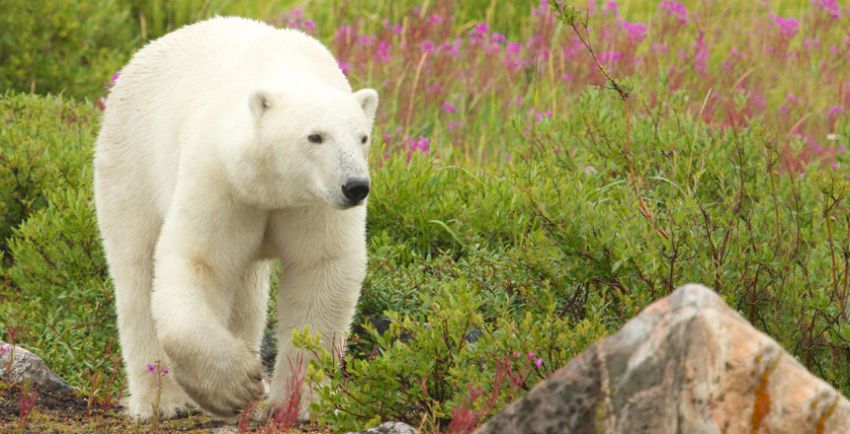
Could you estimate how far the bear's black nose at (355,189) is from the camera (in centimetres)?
398

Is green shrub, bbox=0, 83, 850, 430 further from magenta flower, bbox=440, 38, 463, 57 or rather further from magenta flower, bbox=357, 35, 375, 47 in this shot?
magenta flower, bbox=357, 35, 375, 47

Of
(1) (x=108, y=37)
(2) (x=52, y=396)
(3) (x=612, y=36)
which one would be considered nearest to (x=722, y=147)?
(2) (x=52, y=396)

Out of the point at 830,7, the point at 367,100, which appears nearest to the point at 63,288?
the point at 367,100

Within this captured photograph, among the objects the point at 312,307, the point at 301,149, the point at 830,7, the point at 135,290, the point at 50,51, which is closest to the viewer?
the point at 301,149

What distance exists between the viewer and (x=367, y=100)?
4434 millimetres

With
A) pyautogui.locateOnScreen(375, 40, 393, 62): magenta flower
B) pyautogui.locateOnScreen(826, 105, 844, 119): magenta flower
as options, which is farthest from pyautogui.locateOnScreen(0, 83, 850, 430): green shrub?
pyautogui.locateOnScreen(375, 40, 393, 62): magenta flower

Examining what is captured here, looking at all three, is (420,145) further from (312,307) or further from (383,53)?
(312,307)

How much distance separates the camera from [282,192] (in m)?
4.26

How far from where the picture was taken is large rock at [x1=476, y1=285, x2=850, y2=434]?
2.91m

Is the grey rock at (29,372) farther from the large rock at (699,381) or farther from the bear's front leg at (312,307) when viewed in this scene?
the large rock at (699,381)

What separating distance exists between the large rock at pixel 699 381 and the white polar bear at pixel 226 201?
1.25 meters

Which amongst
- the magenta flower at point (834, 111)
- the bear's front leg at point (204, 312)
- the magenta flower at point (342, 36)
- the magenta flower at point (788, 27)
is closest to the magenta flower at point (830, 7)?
the magenta flower at point (788, 27)

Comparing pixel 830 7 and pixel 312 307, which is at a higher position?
pixel 312 307

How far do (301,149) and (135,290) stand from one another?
127 centimetres
